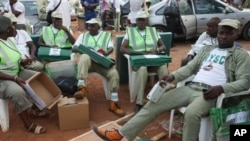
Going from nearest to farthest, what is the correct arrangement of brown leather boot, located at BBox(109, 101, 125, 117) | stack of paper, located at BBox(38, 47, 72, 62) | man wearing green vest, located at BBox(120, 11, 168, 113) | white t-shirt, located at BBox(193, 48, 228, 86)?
1. white t-shirt, located at BBox(193, 48, 228, 86)
2. brown leather boot, located at BBox(109, 101, 125, 117)
3. man wearing green vest, located at BBox(120, 11, 168, 113)
4. stack of paper, located at BBox(38, 47, 72, 62)

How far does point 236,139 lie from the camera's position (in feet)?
9.96

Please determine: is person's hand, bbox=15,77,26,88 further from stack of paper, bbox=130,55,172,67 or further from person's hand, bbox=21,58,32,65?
stack of paper, bbox=130,55,172,67

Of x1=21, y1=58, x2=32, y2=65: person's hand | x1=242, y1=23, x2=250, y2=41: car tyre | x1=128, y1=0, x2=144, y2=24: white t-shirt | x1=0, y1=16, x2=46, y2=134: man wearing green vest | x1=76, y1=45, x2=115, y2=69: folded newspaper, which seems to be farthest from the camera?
x1=242, y1=23, x2=250, y2=41: car tyre

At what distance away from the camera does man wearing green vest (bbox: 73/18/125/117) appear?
4910mm

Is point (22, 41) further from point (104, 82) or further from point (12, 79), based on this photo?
point (104, 82)

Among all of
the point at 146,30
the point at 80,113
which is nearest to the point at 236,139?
the point at 80,113

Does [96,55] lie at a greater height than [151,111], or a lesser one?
greater

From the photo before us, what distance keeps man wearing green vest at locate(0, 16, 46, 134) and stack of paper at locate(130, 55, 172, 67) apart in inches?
59.7

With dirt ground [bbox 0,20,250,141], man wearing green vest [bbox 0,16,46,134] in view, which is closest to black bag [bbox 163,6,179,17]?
dirt ground [bbox 0,20,250,141]

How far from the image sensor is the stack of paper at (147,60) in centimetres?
488

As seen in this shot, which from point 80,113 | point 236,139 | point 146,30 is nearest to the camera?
point 236,139

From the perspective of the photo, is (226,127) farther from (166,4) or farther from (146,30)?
(166,4)

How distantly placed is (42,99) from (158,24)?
6.14 m

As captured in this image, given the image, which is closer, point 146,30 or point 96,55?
point 96,55
